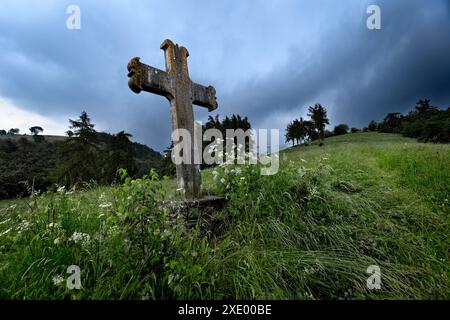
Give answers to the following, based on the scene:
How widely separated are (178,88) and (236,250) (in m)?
2.95

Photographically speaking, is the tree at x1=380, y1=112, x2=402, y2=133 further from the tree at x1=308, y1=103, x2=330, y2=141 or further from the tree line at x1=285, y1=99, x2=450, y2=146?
the tree at x1=308, y1=103, x2=330, y2=141

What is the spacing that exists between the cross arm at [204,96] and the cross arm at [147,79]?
23.7 inches

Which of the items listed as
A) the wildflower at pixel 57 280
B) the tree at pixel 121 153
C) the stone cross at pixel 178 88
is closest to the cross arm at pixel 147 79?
the stone cross at pixel 178 88

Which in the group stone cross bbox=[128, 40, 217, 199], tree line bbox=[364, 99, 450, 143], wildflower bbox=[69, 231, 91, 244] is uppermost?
tree line bbox=[364, 99, 450, 143]

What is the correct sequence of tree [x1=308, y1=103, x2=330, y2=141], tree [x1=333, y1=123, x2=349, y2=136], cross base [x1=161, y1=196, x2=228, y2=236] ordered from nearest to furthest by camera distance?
cross base [x1=161, y1=196, x2=228, y2=236], tree [x1=308, y1=103, x2=330, y2=141], tree [x1=333, y1=123, x2=349, y2=136]

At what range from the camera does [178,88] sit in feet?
14.0

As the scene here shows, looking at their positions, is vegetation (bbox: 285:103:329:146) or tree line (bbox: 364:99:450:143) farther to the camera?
vegetation (bbox: 285:103:329:146)

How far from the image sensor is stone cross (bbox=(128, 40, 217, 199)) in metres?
3.75

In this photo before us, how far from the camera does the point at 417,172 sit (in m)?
5.41

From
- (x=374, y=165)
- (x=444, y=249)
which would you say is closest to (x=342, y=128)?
(x=374, y=165)

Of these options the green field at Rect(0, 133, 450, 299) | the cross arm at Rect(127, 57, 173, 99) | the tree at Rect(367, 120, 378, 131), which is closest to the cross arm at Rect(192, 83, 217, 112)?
the cross arm at Rect(127, 57, 173, 99)

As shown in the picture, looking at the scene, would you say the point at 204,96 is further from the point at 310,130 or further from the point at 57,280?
the point at 310,130

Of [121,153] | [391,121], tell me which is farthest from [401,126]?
[121,153]
